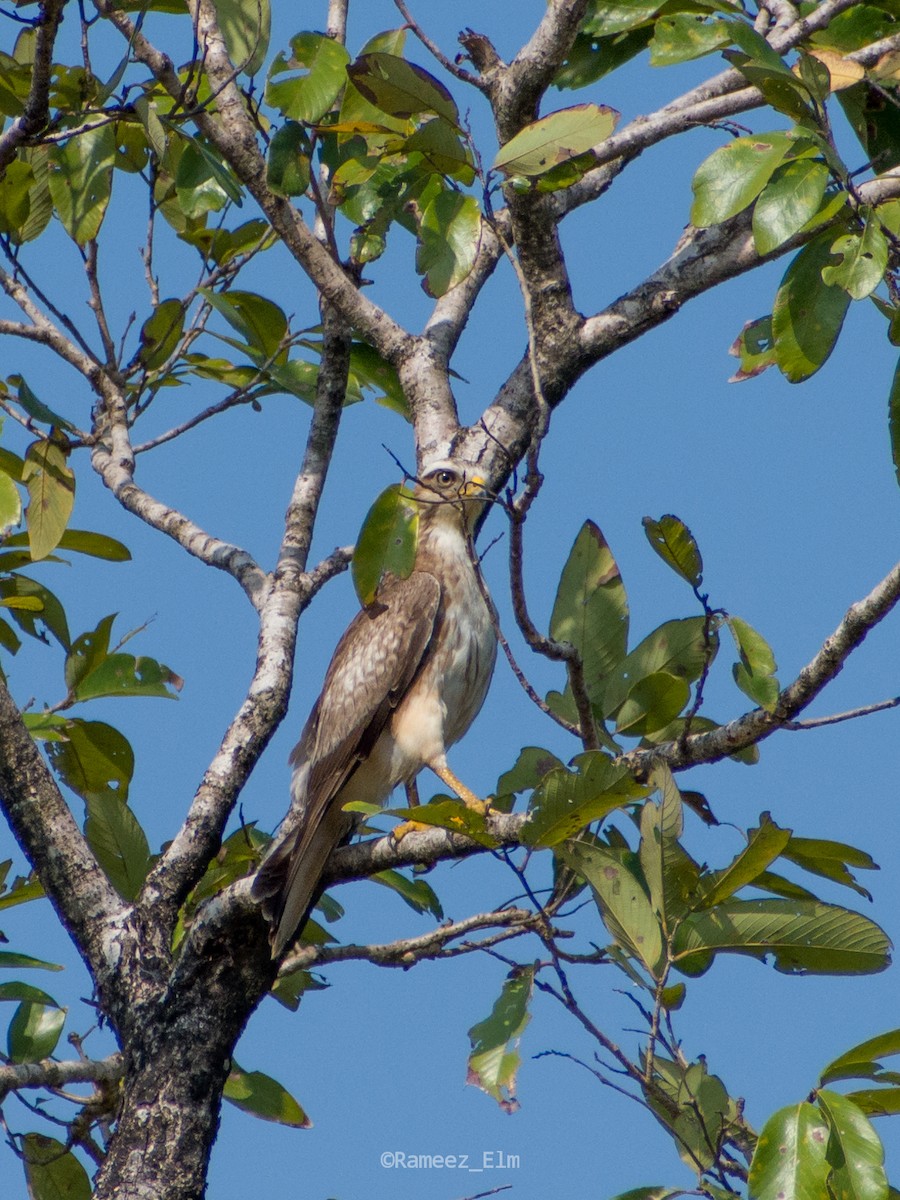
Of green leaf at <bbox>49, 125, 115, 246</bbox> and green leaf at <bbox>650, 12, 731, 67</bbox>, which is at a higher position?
green leaf at <bbox>49, 125, 115, 246</bbox>

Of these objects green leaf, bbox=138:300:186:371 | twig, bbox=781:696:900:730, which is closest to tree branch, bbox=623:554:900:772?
twig, bbox=781:696:900:730

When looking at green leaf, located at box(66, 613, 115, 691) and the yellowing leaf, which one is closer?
the yellowing leaf

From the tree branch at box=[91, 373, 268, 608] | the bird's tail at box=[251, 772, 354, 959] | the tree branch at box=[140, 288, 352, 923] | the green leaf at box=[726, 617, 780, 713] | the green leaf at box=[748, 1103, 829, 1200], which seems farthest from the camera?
the tree branch at box=[91, 373, 268, 608]

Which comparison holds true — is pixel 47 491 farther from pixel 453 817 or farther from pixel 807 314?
pixel 807 314

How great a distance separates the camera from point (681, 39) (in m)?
3.57

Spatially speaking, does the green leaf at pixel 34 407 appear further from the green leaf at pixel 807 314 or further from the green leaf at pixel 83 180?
the green leaf at pixel 807 314

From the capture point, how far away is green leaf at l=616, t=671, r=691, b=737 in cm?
344

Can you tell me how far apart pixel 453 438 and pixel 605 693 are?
1.29m

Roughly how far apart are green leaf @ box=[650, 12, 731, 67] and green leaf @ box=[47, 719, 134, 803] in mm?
2653

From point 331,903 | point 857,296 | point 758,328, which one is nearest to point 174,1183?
point 331,903

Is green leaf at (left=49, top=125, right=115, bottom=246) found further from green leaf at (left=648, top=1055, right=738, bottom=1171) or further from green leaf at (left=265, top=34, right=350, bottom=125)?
green leaf at (left=648, top=1055, right=738, bottom=1171)

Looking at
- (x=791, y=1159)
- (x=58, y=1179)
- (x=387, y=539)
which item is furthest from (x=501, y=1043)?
(x=58, y=1179)

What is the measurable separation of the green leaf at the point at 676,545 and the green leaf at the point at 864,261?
64cm

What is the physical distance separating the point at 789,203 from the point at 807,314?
0.39 m
